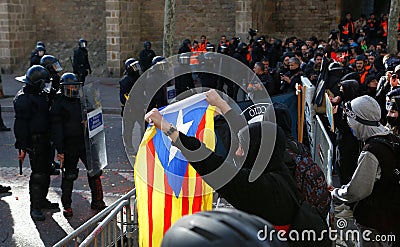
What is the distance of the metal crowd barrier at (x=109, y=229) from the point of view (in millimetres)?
3520

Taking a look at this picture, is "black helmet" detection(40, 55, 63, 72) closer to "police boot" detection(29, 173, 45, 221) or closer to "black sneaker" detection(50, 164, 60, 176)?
"black sneaker" detection(50, 164, 60, 176)

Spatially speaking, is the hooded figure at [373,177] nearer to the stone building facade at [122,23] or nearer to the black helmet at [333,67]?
the black helmet at [333,67]

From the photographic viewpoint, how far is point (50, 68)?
806cm

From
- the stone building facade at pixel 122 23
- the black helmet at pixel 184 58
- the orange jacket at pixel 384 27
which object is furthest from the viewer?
the stone building facade at pixel 122 23

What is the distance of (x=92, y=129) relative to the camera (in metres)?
6.01

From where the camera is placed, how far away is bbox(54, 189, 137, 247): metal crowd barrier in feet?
11.5

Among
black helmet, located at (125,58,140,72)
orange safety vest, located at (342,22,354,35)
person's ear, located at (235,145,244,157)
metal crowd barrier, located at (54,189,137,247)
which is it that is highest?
orange safety vest, located at (342,22,354,35)

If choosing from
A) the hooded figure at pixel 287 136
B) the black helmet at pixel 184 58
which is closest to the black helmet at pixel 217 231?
Answer: the hooded figure at pixel 287 136

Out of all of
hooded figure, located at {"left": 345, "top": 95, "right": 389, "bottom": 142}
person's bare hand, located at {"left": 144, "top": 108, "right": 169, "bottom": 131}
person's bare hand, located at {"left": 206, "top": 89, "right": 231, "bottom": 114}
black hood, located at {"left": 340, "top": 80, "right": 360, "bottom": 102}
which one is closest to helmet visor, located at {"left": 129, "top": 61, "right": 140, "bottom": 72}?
black hood, located at {"left": 340, "top": 80, "right": 360, "bottom": 102}

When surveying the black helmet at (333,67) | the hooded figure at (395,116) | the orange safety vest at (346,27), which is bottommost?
the hooded figure at (395,116)

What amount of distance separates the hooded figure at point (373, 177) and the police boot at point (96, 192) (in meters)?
3.67

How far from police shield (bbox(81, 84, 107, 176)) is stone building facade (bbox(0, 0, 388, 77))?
13511 mm

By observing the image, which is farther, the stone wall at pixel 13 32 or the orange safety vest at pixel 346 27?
the stone wall at pixel 13 32

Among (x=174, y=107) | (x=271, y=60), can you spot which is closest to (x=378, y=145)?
(x=174, y=107)
